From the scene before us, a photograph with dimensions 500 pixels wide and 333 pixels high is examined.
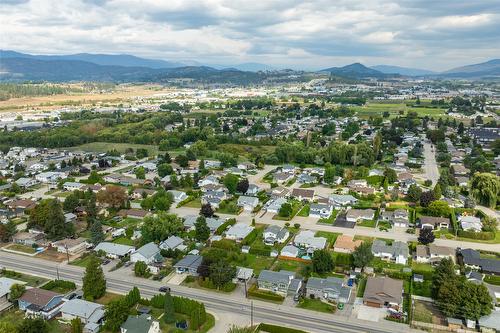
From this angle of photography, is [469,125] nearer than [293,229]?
No

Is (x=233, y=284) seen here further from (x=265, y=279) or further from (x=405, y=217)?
(x=405, y=217)

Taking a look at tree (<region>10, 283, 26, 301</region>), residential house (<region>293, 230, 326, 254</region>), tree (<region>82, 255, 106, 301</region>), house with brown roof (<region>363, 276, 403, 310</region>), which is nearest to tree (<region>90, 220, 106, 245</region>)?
tree (<region>82, 255, 106, 301</region>)

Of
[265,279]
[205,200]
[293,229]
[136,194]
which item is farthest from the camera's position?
[136,194]

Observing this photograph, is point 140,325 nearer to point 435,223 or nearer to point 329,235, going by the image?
point 329,235

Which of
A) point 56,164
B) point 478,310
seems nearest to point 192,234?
point 478,310

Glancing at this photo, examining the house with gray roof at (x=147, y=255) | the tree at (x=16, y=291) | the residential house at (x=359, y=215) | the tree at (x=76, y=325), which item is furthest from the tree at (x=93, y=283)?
the residential house at (x=359, y=215)

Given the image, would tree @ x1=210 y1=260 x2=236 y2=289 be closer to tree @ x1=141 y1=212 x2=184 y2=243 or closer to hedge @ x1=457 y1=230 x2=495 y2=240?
tree @ x1=141 y1=212 x2=184 y2=243

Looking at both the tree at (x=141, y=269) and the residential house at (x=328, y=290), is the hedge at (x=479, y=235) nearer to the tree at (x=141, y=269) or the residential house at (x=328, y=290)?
the residential house at (x=328, y=290)
